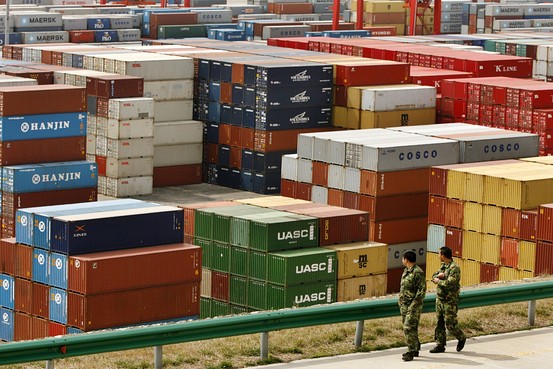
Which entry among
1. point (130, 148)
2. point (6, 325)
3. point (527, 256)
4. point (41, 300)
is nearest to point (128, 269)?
point (41, 300)

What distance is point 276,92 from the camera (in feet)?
190

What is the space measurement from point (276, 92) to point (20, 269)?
2275 cm

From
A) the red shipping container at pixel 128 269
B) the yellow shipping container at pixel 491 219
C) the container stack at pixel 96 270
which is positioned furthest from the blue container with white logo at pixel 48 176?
the yellow shipping container at pixel 491 219

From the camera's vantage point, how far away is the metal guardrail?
790 inches

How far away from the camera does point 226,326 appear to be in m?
21.5

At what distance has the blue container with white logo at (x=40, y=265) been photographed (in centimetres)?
3588

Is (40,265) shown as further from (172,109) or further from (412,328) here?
(172,109)

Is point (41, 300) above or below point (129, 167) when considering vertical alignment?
below

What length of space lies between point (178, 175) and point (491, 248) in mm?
22154

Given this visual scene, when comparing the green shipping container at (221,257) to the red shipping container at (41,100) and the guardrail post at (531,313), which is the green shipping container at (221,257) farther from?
the guardrail post at (531,313)

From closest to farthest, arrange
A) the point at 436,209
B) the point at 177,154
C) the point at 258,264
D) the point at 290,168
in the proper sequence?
the point at 258,264, the point at 436,209, the point at 290,168, the point at 177,154

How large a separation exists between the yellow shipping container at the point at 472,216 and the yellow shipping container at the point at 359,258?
336 cm

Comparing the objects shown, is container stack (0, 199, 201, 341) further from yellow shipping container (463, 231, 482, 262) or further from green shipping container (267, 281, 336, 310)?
yellow shipping container (463, 231, 482, 262)

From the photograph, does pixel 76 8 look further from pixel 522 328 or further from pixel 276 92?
pixel 522 328
